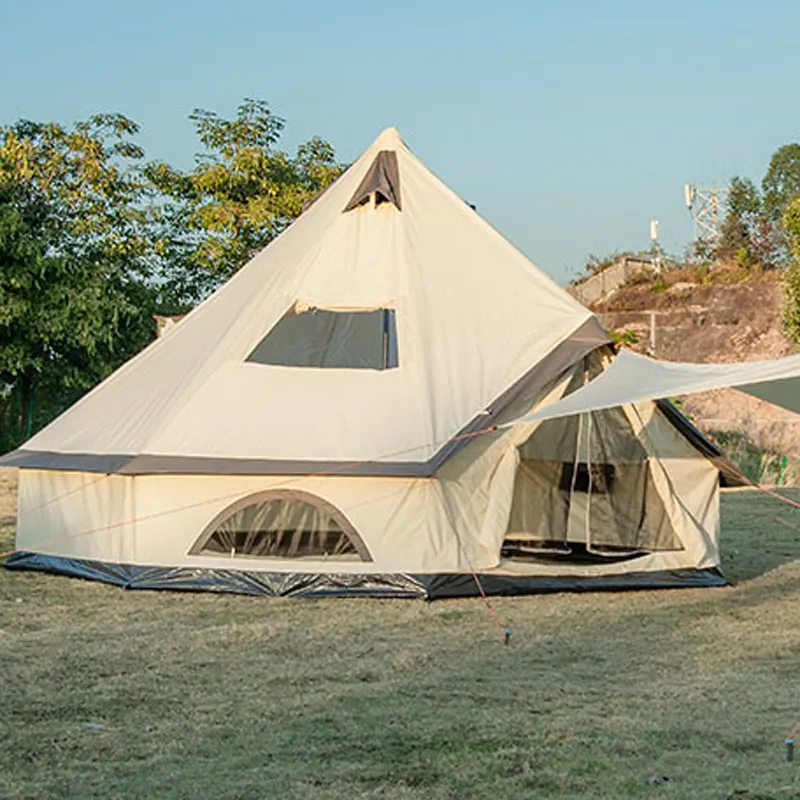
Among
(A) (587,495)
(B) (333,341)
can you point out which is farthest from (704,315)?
(B) (333,341)

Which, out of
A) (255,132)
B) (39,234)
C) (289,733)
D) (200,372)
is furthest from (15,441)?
(289,733)

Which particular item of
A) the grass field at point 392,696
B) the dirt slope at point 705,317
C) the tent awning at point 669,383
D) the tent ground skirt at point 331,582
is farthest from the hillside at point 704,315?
the grass field at point 392,696

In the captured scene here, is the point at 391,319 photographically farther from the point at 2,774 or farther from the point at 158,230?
the point at 158,230

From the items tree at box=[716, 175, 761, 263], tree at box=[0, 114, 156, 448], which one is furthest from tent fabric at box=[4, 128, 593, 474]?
tree at box=[716, 175, 761, 263]

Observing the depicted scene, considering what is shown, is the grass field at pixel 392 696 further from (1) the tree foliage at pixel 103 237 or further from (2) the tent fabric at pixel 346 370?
(1) the tree foliage at pixel 103 237

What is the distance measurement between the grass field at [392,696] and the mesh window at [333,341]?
1685 millimetres

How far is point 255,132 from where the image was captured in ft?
78.2

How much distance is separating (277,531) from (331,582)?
0.47 meters

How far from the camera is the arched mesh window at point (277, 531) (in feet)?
23.9

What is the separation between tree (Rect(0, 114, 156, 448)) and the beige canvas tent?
11.3 m

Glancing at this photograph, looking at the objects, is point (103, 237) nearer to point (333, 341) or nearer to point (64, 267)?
point (64, 267)

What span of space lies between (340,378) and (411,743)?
399 cm

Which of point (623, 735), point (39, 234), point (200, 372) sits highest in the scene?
point (39, 234)

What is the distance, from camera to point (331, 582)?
7168mm
